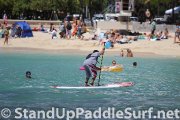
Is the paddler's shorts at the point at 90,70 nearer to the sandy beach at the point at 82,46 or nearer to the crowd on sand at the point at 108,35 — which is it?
the sandy beach at the point at 82,46

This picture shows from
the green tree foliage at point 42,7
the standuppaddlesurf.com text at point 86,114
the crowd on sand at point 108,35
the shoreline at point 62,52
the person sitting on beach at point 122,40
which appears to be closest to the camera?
the standuppaddlesurf.com text at point 86,114

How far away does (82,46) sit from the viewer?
138ft

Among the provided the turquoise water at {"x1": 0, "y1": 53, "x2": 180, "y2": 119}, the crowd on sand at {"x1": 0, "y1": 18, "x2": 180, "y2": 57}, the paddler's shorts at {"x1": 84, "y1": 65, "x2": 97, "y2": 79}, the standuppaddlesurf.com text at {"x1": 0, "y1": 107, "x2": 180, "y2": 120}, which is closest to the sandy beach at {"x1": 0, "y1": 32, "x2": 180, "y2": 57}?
the crowd on sand at {"x1": 0, "y1": 18, "x2": 180, "y2": 57}

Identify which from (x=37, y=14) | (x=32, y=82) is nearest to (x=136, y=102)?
(x=32, y=82)

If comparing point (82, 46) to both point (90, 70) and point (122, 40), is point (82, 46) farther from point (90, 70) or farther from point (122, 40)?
point (90, 70)

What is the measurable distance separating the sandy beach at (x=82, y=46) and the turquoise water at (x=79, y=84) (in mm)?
4484

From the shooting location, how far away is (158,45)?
41.7 m

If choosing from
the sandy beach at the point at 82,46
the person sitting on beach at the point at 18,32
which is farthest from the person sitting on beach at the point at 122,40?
the person sitting on beach at the point at 18,32

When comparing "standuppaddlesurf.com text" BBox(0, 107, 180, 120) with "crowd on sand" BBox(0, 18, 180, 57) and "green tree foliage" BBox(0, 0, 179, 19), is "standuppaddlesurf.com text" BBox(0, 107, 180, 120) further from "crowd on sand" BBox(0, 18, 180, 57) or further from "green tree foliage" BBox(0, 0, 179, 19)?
"green tree foliage" BBox(0, 0, 179, 19)

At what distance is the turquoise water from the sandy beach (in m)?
4.48

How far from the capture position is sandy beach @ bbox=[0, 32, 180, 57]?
40156 mm

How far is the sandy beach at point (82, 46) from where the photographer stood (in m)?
40.2

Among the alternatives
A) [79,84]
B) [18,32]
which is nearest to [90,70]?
[79,84]

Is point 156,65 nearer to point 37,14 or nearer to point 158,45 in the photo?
point 158,45
